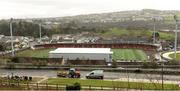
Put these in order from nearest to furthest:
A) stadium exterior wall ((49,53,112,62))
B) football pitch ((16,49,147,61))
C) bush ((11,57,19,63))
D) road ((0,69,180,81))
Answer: road ((0,69,180,81)) → bush ((11,57,19,63)) → stadium exterior wall ((49,53,112,62)) → football pitch ((16,49,147,61))

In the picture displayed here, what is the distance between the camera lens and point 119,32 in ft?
417

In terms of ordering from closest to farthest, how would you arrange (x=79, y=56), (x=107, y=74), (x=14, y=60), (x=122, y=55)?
(x=107, y=74) < (x=14, y=60) < (x=79, y=56) < (x=122, y=55)

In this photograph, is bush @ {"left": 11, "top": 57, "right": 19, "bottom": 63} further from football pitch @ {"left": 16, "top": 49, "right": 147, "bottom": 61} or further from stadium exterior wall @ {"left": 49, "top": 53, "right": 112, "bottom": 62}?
football pitch @ {"left": 16, "top": 49, "right": 147, "bottom": 61}

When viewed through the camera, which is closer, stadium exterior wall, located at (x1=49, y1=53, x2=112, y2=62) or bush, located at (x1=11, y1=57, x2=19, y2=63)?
bush, located at (x1=11, y1=57, x2=19, y2=63)

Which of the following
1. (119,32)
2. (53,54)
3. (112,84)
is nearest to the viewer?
(112,84)

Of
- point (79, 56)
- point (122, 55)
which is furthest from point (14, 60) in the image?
point (122, 55)

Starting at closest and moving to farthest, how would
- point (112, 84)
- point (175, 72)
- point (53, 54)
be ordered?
point (112, 84) → point (175, 72) → point (53, 54)

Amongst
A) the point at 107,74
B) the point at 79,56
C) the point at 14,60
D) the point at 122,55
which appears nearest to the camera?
the point at 107,74

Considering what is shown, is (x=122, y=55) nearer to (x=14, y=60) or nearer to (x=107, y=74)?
(x=14, y=60)

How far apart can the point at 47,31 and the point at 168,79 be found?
3759 inches

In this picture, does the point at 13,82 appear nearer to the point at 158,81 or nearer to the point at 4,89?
the point at 4,89

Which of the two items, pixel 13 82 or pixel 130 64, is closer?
pixel 13 82

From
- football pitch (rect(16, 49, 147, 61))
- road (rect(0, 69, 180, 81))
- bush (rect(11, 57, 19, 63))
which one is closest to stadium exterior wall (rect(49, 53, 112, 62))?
football pitch (rect(16, 49, 147, 61))

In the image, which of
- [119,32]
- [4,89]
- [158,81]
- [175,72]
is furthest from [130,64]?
[119,32]
